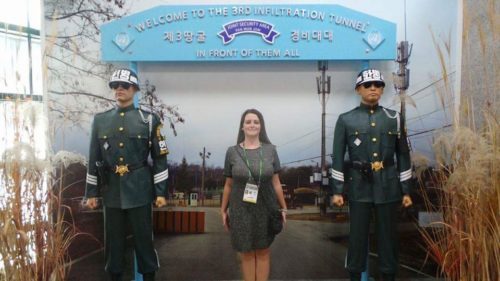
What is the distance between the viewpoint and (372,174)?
3.26m

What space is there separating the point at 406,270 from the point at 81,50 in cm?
408

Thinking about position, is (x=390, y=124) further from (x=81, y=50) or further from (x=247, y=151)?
(x=81, y=50)

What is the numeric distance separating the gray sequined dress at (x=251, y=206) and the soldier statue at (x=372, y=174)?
600mm

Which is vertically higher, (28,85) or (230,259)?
(28,85)

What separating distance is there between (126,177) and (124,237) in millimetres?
532

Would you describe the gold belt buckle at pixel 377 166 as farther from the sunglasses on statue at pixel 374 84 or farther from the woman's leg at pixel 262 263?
the woman's leg at pixel 262 263

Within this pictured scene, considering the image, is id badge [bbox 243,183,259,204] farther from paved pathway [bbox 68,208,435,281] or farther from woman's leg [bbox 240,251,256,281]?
paved pathway [bbox 68,208,435,281]

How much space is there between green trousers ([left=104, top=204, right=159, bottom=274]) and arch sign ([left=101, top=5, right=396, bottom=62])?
4.76ft

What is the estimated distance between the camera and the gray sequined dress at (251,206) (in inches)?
126

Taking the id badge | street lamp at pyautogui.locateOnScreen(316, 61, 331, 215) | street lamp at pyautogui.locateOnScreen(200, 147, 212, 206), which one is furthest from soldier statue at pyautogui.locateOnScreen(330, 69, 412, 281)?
street lamp at pyautogui.locateOnScreen(200, 147, 212, 206)

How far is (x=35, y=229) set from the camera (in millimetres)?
2920

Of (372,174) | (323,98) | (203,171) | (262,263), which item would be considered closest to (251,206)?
(262,263)

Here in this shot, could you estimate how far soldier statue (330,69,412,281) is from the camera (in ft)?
10.7

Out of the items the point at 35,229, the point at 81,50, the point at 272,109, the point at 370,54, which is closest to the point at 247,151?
the point at 272,109
